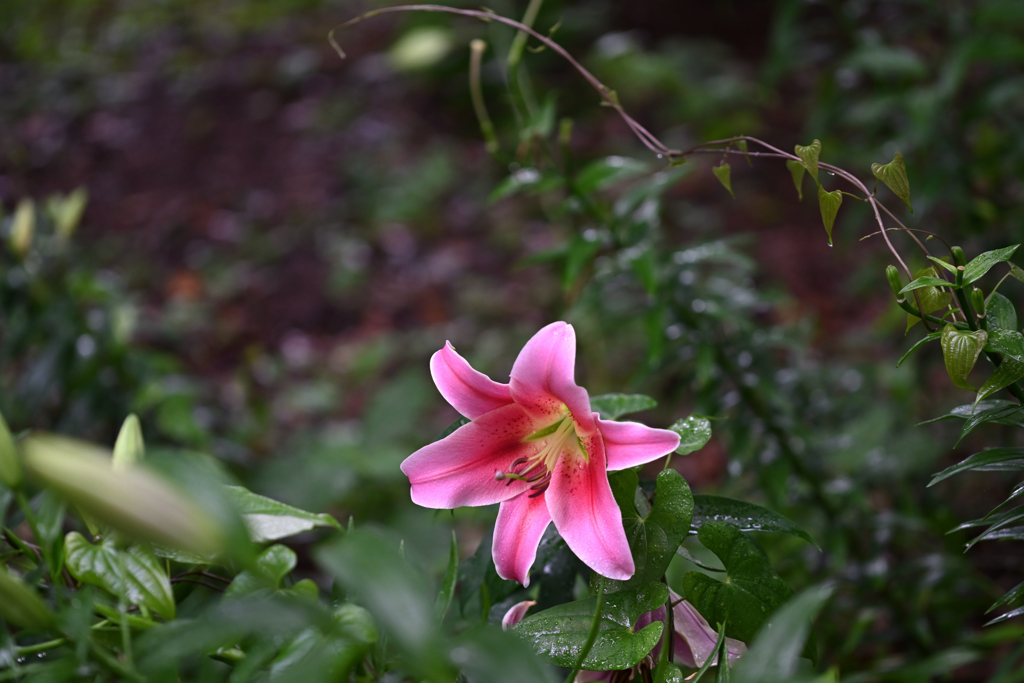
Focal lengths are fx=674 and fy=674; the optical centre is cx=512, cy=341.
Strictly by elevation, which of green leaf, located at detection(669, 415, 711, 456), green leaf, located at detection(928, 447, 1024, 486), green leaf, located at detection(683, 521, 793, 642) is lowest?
green leaf, located at detection(683, 521, 793, 642)

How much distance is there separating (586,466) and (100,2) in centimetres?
624

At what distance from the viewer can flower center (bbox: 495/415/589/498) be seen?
1.78ft

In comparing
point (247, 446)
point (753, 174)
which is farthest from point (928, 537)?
point (753, 174)

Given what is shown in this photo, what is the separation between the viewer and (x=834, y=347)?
2023 mm

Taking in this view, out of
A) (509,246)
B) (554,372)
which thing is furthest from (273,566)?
(509,246)

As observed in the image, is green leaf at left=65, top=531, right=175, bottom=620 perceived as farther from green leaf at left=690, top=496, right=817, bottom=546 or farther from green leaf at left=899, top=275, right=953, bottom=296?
green leaf at left=899, top=275, right=953, bottom=296

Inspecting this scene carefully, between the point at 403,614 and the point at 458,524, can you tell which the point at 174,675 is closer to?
the point at 403,614

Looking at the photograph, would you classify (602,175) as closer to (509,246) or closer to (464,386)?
(464,386)

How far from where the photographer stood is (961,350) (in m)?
0.47

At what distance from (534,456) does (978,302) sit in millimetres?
359

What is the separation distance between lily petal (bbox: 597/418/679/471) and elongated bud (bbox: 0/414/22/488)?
0.40m

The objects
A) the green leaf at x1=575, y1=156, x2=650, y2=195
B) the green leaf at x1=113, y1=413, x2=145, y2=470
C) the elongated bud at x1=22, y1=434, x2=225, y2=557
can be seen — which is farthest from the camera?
the green leaf at x1=575, y1=156, x2=650, y2=195

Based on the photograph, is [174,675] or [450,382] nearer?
[174,675]

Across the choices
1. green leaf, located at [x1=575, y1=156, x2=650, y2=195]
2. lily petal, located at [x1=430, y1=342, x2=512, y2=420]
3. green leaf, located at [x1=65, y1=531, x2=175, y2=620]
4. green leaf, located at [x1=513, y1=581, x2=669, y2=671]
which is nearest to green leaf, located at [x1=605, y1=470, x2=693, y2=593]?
green leaf, located at [x1=513, y1=581, x2=669, y2=671]
